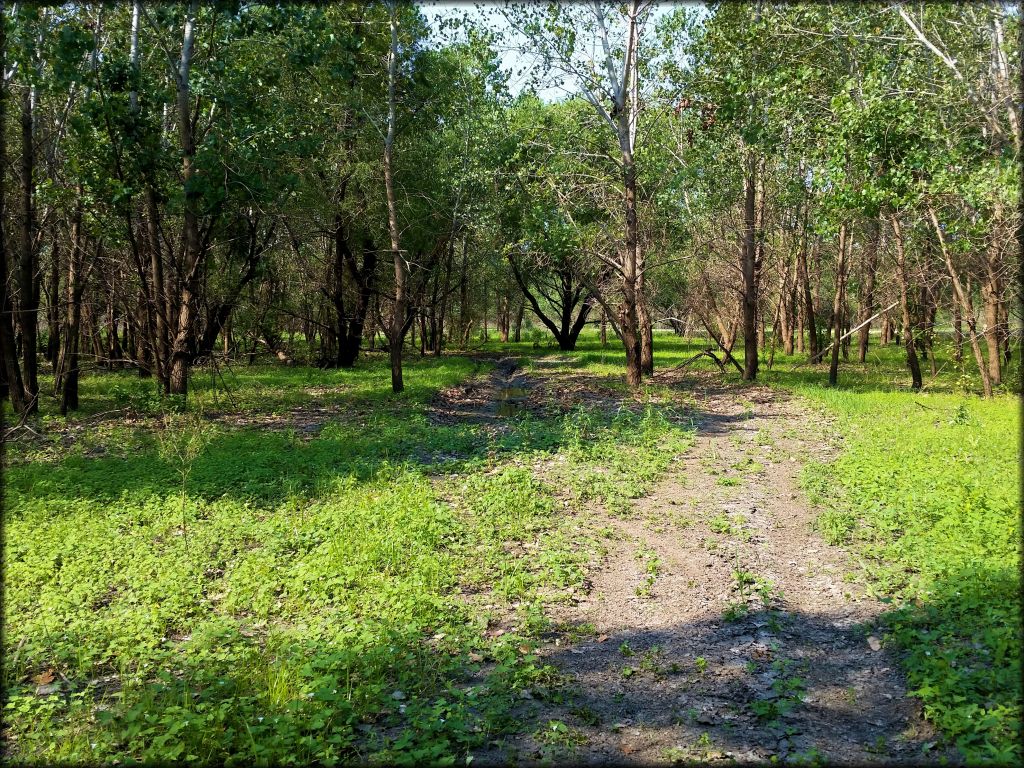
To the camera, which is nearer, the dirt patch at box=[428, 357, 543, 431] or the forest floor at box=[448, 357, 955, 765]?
the forest floor at box=[448, 357, 955, 765]

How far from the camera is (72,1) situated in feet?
52.2

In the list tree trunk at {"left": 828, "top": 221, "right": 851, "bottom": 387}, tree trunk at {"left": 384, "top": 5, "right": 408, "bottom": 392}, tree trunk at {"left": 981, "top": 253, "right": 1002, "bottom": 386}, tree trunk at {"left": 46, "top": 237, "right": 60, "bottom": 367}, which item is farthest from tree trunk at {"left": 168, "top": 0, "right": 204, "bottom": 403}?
tree trunk at {"left": 981, "top": 253, "right": 1002, "bottom": 386}

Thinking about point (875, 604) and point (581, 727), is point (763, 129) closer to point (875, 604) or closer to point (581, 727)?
point (875, 604)

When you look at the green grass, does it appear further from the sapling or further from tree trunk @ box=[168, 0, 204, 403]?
tree trunk @ box=[168, 0, 204, 403]

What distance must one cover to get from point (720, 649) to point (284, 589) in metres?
4.24

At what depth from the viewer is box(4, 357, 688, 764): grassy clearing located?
4.71 m

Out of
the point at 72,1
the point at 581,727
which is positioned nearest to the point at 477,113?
the point at 72,1

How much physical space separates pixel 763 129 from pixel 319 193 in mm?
15909

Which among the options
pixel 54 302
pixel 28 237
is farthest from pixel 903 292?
pixel 54 302

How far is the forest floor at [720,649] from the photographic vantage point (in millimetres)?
4582

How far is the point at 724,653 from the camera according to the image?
5844 mm

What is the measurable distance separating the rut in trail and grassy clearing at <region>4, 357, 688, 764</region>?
0.47 m

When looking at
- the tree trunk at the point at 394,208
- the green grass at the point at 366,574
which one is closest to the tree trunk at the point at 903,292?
the green grass at the point at 366,574

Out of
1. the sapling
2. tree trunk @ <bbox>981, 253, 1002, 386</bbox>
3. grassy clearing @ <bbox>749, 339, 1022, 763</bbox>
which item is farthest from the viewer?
tree trunk @ <bbox>981, 253, 1002, 386</bbox>
